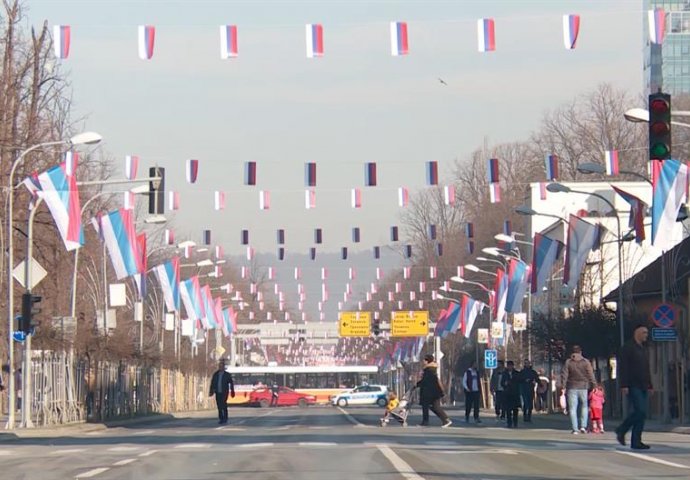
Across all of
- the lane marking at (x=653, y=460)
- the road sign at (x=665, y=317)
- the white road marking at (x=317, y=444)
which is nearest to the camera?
the lane marking at (x=653, y=460)

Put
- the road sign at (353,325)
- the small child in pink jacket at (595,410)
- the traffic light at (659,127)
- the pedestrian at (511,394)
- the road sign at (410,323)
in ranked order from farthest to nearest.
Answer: the road sign at (353,325) → the road sign at (410,323) → the pedestrian at (511,394) → the small child in pink jacket at (595,410) → the traffic light at (659,127)

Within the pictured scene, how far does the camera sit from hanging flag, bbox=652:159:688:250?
34938 mm

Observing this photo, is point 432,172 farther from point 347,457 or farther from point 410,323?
point 410,323

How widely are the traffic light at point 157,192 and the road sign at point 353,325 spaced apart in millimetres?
74345

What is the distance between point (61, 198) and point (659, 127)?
799 inches

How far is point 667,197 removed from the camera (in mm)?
35125

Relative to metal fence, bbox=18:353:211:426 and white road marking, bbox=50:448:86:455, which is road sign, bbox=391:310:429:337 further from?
white road marking, bbox=50:448:86:455

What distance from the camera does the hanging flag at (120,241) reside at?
42438 mm

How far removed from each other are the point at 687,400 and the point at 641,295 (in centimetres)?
1160

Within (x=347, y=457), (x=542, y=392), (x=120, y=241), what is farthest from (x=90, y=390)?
(x=347, y=457)

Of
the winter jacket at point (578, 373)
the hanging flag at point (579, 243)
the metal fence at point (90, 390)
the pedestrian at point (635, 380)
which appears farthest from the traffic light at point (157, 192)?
the pedestrian at point (635, 380)

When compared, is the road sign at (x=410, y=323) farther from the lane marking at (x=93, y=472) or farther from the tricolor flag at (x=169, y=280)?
the lane marking at (x=93, y=472)

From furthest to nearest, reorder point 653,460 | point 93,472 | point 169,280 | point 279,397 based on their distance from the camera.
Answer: point 279,397 < point 169,280 < point 653,460 < point 93,472

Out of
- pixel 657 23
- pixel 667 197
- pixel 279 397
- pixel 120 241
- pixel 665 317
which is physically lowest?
pixel 279 397
